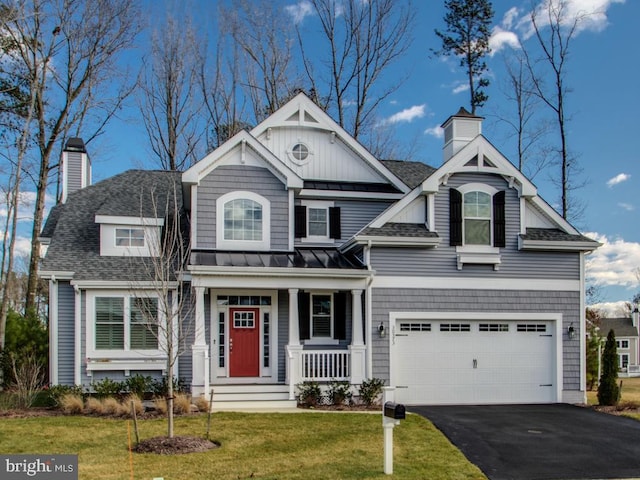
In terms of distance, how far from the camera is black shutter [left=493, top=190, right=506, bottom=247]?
52.7ft

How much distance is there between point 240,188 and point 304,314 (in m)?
3.68

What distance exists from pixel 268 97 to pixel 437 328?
710 inches

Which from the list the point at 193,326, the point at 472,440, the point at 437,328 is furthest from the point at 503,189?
the point at 193,326

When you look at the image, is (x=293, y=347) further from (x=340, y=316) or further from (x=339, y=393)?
(x=340, y=316)

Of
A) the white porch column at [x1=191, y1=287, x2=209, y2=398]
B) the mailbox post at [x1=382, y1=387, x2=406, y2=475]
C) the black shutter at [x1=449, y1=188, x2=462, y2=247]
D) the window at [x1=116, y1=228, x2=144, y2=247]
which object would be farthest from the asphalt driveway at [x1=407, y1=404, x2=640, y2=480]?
the window at [x1=116, y1=228, x2=144, y2=247]

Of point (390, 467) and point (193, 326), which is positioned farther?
point (193, 326)

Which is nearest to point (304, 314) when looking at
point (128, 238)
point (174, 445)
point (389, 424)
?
point (128, 238)

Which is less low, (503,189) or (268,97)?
(268,97)

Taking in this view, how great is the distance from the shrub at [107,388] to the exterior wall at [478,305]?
5.99 metres

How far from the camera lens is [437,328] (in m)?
15.9

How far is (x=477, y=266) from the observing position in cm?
1605

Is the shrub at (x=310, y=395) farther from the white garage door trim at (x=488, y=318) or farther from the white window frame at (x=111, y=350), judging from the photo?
the white window frame at (x=111, y=350)

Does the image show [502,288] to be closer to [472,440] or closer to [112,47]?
[472,440]

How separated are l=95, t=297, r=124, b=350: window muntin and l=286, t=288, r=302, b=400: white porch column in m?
4.15
